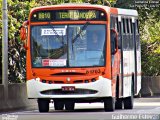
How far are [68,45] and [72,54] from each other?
1.09 ft

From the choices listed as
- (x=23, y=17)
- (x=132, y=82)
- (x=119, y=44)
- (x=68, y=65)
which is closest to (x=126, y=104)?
(x=132, y=82)

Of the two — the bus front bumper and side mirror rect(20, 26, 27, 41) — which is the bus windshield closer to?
side mirror rect(20, 26, 27, 41)

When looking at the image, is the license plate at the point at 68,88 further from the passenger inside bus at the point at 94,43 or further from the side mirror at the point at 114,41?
the side mirror at the point at 114,41

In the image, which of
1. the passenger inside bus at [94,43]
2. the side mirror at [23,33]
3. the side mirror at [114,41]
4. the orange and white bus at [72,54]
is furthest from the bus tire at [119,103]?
the side mirror at [23,33]

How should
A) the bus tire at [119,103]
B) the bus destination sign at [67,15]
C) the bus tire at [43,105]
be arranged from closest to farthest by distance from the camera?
1. the bus destination sign at [67,15]
2. the bus tire at [43,105]
3. the bus tire at [119,103]

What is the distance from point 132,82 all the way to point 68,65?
201 inches

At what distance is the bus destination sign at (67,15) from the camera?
26.0 meters

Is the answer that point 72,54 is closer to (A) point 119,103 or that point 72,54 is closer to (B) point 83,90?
(B) point 83,90

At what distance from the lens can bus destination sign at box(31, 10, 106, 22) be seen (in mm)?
26000

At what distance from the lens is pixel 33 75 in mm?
25891

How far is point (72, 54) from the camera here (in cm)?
2572

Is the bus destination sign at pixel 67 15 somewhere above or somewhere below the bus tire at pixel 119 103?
above

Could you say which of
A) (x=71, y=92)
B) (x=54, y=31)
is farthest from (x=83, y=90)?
(x=54, y=31)

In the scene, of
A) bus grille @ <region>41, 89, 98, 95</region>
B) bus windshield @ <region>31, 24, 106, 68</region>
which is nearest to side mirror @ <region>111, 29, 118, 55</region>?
bus windshield @ <region>31, 24, 106, 68</region>
